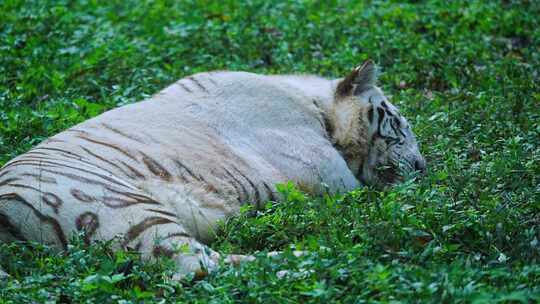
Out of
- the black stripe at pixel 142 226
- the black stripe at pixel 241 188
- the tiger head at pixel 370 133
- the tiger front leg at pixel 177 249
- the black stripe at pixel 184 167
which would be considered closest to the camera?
the tiger front leg at pixel 177 249

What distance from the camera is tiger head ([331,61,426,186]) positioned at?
18.8ft

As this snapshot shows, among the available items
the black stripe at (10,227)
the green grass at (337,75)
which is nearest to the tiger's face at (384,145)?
the green grass at (337,75)

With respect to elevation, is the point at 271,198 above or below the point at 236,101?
below

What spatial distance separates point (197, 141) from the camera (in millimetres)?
5113

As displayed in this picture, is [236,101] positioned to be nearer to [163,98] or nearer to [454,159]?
[163,98]

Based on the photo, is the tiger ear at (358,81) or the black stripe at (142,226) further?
the tiger ear at (358,81)

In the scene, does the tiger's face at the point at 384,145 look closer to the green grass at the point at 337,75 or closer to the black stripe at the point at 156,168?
the green grass at the point at 337,75

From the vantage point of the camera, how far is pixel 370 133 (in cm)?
580

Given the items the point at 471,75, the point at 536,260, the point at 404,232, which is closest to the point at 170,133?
the point at 404,232

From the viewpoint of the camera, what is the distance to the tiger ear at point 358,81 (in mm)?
5852

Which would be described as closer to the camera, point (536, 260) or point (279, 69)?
point (536, 260)

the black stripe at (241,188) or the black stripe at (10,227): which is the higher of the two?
the black stripe at (10,227)

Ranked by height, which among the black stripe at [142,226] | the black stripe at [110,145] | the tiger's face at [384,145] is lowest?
the tiger's face at [384,145]

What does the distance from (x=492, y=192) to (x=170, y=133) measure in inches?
67.4
